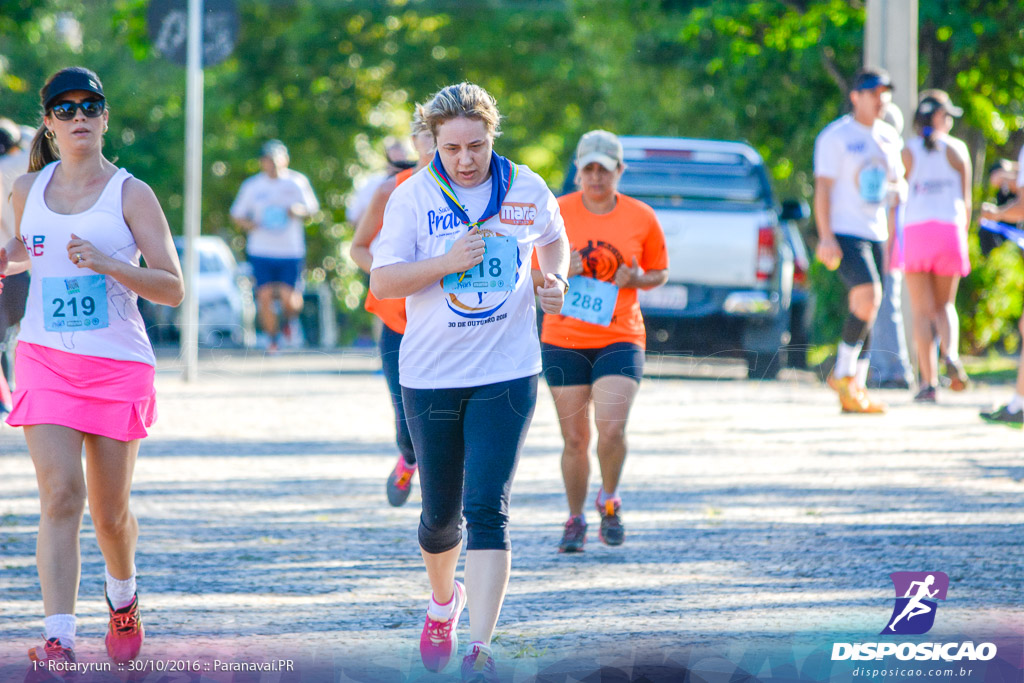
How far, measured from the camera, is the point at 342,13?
3459cm

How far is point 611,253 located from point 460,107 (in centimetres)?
225

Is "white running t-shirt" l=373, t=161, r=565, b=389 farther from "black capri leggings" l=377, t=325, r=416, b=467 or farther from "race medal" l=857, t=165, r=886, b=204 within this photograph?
"race medal" l=857, t=165, r=886, b=204

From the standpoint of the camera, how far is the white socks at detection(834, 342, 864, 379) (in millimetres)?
10469

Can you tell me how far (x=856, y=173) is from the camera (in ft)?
33.9

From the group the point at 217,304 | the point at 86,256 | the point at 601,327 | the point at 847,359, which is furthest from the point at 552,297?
the point at 217,304

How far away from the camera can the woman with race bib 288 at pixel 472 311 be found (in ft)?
14.7

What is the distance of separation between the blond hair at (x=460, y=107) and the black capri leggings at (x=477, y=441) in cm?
79

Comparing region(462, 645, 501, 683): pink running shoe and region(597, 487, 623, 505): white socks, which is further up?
region(597, 487, 623, 505): white socks

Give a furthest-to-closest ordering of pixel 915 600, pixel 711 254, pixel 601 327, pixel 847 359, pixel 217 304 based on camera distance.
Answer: pixel 217 304
pixel 711 254
pixel 847 359
pixel 601 327
pixel 915 600

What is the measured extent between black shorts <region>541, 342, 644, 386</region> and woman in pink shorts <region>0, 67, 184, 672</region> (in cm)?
232

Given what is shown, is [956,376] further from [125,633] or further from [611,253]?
[125,633]

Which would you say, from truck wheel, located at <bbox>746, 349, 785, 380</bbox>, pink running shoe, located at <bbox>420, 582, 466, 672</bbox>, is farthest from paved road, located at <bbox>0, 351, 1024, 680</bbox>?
truck wheel, located at <bbox>746, 349, 785, 380</bbox>

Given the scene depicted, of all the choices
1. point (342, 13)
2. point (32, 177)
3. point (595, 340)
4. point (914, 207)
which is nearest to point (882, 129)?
point (914, 207)

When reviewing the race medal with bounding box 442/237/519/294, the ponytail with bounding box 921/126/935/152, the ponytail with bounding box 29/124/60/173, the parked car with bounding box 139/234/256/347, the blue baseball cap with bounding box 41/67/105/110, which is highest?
the ponytail with bounding box 921/126/935/152
